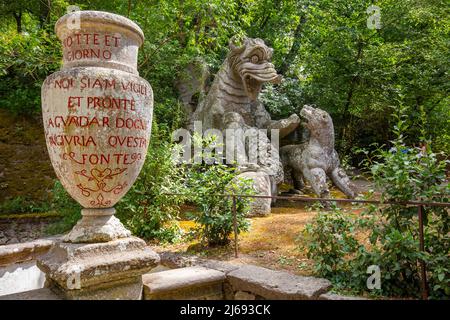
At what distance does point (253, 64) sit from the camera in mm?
5875

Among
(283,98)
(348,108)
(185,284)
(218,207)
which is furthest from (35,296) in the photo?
(348,108)

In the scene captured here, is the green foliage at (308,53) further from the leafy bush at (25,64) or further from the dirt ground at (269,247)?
the dirt ground at (269,247)

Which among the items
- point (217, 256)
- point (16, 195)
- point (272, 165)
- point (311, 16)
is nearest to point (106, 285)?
point (217, 256)

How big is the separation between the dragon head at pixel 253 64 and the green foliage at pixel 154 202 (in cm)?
211

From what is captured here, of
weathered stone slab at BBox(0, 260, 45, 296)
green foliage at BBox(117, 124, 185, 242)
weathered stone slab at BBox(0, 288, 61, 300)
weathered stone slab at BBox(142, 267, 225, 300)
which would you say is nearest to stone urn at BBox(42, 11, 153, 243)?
weathered stone slab at BBox(0, 288, 61, 300)

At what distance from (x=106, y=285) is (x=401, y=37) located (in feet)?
32.1

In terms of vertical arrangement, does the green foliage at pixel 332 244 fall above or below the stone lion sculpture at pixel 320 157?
below

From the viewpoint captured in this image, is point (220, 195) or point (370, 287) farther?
point (220, 195)

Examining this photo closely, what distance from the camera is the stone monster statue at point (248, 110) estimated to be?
17.7ft

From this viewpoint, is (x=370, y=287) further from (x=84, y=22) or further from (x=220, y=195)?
(x=84, y=22)

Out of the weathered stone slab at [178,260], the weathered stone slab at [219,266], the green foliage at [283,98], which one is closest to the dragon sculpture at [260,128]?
the green foliage at [283,98]

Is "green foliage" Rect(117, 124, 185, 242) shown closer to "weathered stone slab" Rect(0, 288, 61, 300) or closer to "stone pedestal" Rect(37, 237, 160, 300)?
"stone pedestal" Rect(37, 237, 160, 300)

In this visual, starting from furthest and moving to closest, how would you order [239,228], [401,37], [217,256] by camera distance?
[401,37], [239,228], [217,256]

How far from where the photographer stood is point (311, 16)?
9.46 meters
